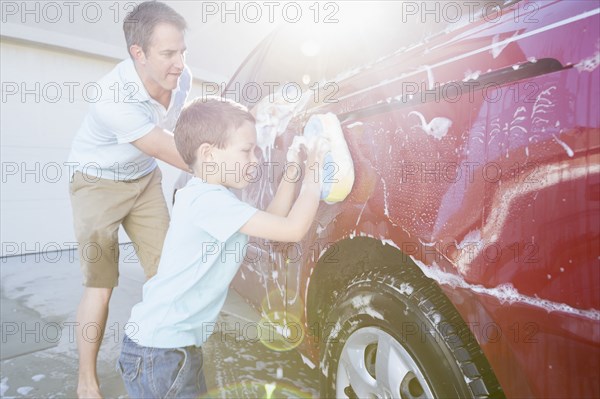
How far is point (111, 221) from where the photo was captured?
2.13 metres

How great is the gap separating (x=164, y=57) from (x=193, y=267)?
3.64ft

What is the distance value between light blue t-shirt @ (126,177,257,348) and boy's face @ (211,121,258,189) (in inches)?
1.9

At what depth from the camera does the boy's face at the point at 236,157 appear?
1373 mm

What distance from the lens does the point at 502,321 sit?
1.01 metres

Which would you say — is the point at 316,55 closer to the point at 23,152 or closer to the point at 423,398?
the point at 423,398

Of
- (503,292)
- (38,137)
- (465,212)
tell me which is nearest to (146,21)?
(465,212)

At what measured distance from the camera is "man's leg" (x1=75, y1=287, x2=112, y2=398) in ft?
6.58

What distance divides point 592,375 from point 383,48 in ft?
3.54

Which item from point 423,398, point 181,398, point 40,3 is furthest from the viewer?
point 40,3

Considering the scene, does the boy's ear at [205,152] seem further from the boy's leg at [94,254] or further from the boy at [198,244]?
the boy's leg at [94,254]

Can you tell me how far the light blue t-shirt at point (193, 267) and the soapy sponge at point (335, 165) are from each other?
0.85 feet

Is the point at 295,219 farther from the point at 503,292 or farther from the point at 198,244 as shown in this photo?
the point at 503,292

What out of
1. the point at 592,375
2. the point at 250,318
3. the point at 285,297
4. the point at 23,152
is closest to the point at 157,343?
the point at 285,297

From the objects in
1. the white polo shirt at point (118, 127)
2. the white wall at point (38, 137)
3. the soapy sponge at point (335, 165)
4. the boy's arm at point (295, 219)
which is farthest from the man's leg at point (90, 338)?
the white wall at point (38, 137)
